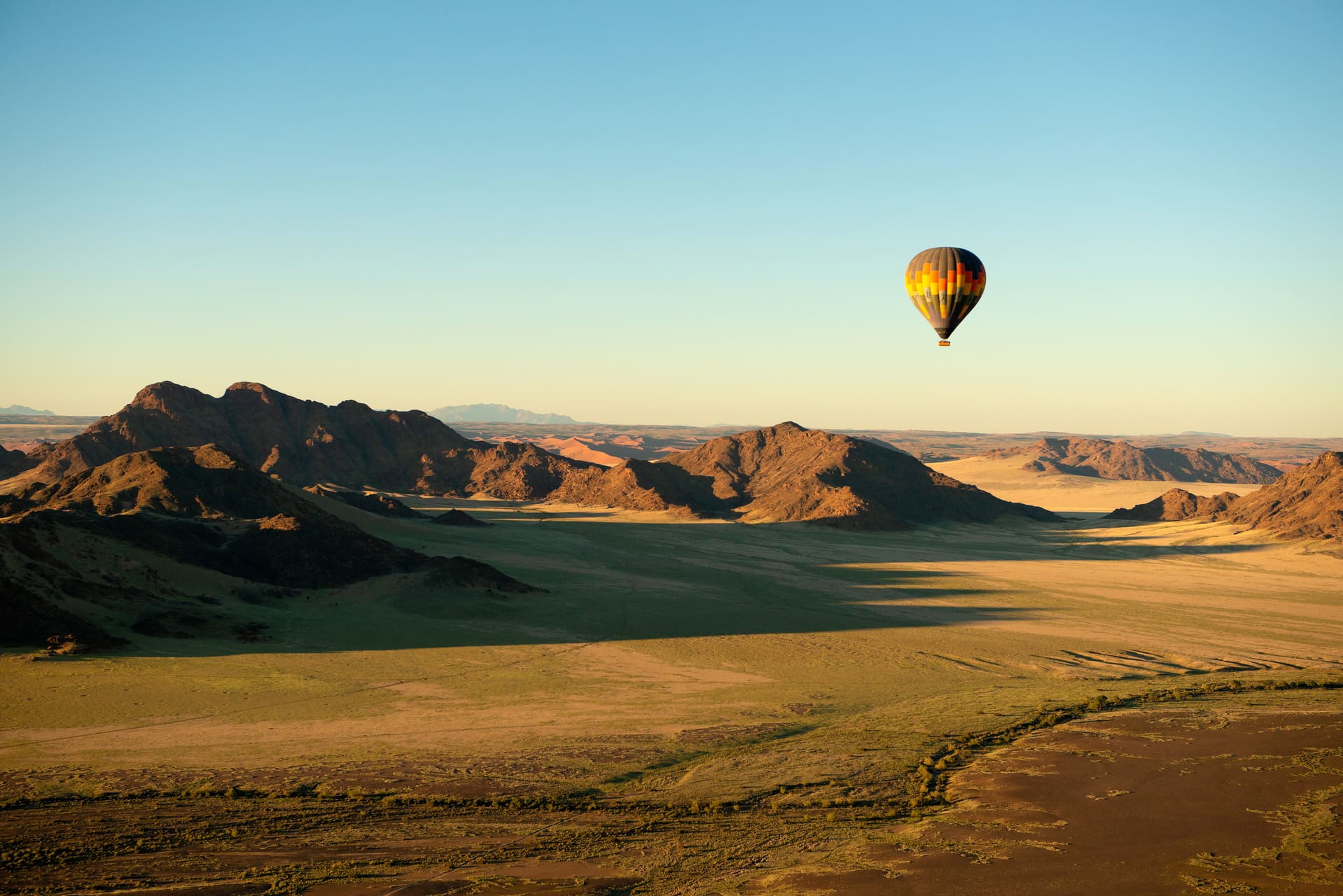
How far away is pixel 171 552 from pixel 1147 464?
131 m

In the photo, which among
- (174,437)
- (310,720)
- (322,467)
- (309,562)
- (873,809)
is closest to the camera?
(873,809)

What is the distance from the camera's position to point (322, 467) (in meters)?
91.5

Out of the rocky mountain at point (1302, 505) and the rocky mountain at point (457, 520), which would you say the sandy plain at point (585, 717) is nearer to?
the rocky mountain at point (1302, 505)

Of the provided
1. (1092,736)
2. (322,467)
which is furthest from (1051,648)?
(322,467)

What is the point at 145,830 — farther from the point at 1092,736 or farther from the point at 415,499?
the point at 415,499

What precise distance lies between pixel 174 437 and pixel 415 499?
1995 cm

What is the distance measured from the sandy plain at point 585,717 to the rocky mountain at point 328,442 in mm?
47454

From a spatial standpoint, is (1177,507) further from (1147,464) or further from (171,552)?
(171,552)

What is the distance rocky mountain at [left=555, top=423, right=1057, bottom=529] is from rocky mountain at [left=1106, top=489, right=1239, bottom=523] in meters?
6.80

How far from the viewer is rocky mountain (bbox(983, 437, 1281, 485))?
135 metres

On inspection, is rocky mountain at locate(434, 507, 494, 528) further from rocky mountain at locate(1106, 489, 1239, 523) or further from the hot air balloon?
rocky mountain at locate(1106, 489, 1239, 523)

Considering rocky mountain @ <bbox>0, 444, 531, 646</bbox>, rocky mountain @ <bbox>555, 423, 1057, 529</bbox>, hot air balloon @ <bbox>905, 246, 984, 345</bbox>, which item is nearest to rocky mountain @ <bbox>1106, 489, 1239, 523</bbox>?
rocky mountain @ <bbox>555, 423, 1057, 529</bbox>

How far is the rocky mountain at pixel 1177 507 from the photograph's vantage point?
76125mm

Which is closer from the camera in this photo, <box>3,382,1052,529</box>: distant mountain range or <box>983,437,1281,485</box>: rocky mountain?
<box>3,382,1052,529</box>: distant mountain range
